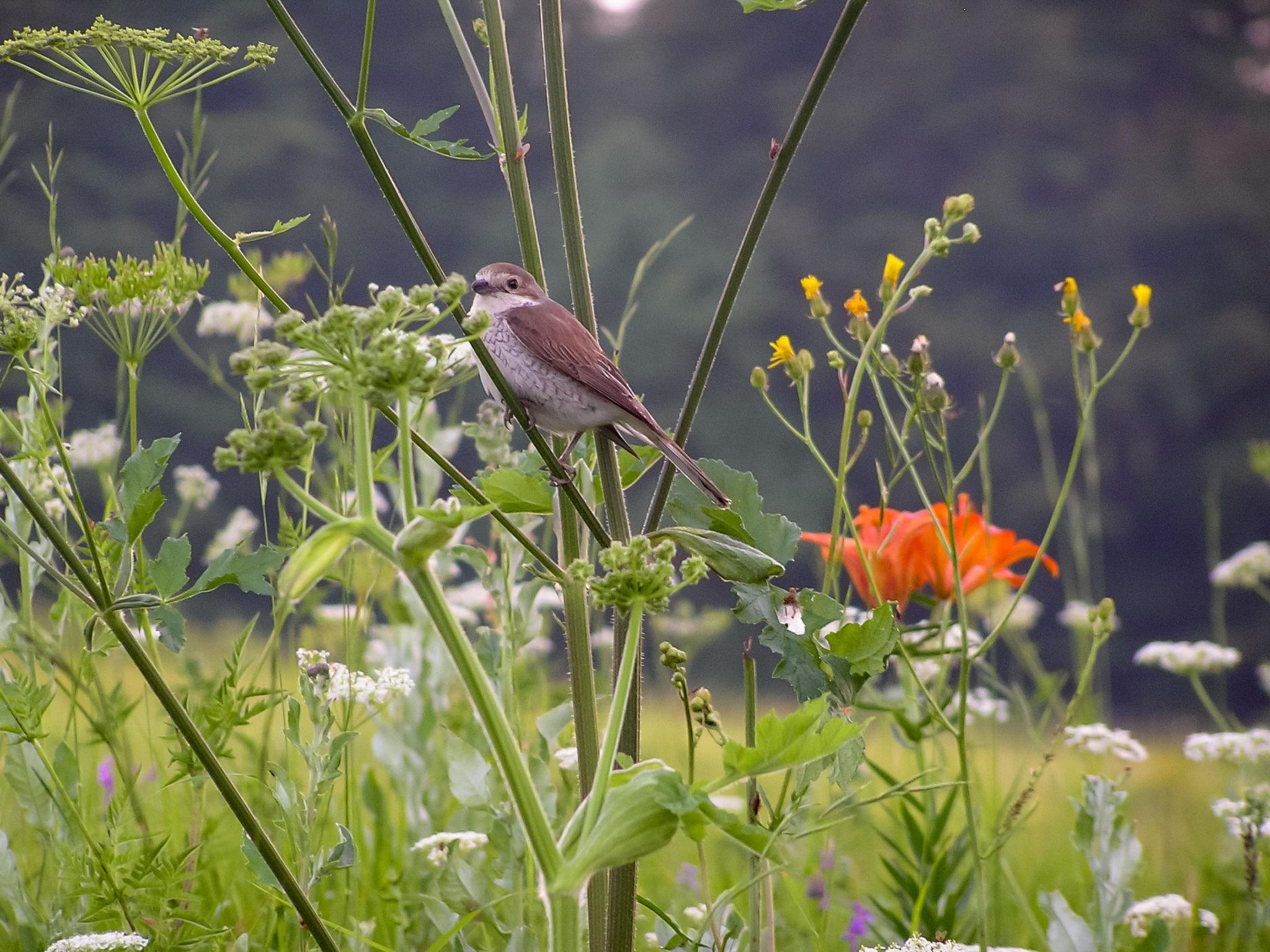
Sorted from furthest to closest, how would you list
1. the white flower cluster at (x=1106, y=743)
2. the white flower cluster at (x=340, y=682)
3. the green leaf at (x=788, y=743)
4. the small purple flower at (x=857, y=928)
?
the white flower cluster at (x=1106, y=743) → the small purple flower at (x=857, y=928) → the white flower cluster at (x=340, y=682) → the green leaf at (x=788, y=743)

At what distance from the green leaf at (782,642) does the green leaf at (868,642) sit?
0.11 ft

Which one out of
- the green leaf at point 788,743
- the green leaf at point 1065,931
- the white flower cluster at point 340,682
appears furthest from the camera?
the green leaf at point 1065,931

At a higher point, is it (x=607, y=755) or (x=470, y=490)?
(x=470, y=490)

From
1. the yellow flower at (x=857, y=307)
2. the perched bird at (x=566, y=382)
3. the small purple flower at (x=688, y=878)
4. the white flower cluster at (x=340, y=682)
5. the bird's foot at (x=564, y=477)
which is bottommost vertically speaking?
the small purple flower at (x=688, y=878)

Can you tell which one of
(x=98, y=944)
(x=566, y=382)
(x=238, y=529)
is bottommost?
(x=98, y=944)

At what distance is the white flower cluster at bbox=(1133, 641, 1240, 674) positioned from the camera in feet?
9.28

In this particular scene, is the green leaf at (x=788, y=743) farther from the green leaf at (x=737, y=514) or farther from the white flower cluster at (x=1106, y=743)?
the white flower cluster at (x=1106, y=743)

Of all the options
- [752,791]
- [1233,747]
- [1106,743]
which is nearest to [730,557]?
[752,791]

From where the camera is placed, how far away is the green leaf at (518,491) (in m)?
1.23

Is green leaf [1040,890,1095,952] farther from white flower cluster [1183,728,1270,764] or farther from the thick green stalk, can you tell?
the thick green stalk

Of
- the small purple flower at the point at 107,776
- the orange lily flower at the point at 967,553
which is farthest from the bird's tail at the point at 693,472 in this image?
the small purple flower at the point at 107,776

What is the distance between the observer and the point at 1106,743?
7.23 ft

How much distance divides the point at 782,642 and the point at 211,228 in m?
0.68

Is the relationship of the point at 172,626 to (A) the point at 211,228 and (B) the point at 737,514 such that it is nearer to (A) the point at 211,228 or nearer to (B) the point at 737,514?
(A) the point at 211,228
